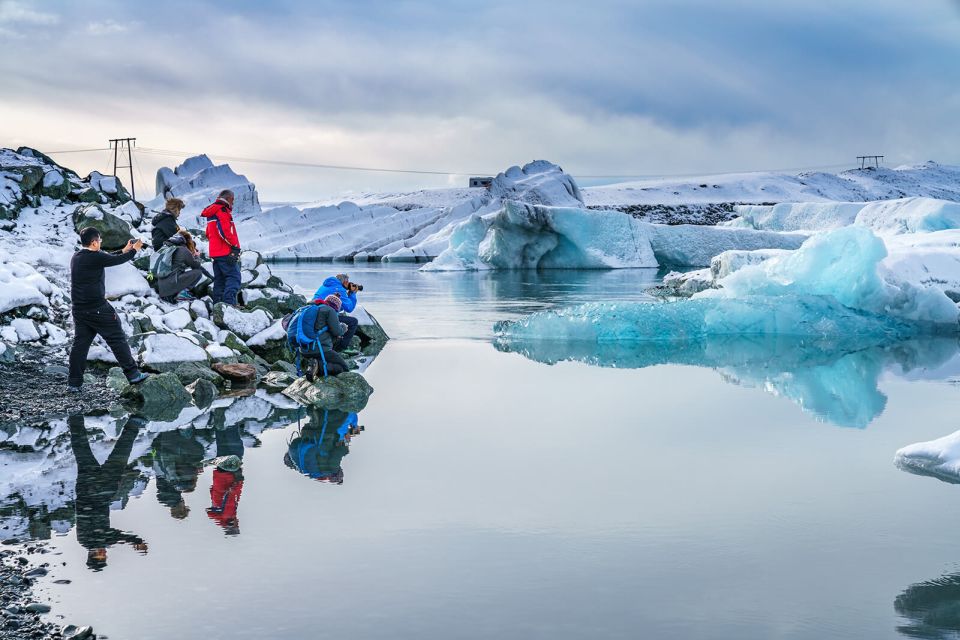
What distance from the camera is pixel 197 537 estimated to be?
420 centimetres

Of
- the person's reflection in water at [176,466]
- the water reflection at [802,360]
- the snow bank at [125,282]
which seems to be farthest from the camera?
the snow bank at [125,282]

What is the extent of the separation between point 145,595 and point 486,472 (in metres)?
2.34

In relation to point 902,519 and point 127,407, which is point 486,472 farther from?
point 127,407

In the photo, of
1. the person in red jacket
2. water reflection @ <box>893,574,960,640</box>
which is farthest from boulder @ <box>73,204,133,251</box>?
water reflection @ <box>893,574,960,640</box>

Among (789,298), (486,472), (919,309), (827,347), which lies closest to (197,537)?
(486,472)

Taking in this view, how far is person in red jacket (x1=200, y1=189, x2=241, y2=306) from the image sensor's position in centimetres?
1017

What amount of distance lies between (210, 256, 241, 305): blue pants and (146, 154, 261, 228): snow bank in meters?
71.8

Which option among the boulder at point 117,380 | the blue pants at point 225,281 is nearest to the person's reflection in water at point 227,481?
the boulder at point 117,380

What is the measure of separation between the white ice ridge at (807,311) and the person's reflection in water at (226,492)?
8098 mm

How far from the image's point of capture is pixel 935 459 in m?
5.23

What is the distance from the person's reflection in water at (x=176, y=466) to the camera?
15.8ft

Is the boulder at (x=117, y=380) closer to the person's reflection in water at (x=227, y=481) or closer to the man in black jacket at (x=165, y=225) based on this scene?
the person's reflection in water at (x=227, y=481)

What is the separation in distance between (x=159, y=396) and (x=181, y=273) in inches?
114

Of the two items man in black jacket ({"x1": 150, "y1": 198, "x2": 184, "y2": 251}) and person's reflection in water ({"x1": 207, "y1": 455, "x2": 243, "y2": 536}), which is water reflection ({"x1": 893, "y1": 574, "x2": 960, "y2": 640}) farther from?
man in black jacket ({"x1": 150, "y1": 198, "x2": 184, "y2": 251})
